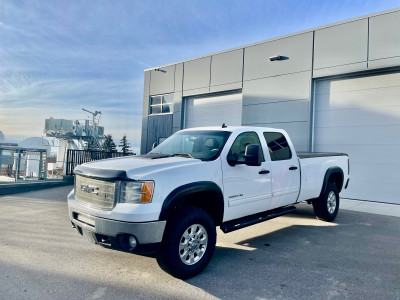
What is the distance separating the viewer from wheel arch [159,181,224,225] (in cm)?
361

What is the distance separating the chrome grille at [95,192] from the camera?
3.72 meters

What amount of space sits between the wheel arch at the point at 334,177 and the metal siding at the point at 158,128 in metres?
12.0

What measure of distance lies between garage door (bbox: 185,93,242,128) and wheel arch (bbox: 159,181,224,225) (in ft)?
36.1

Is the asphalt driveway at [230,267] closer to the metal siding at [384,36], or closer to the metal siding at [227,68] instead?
the metal siding at [384,36]

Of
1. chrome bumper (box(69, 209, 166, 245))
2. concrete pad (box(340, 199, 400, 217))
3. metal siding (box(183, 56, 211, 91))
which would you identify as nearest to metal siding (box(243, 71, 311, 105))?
metal siding (box(183, 56, 211, 91))

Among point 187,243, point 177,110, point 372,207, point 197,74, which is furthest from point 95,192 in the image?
point 177,110

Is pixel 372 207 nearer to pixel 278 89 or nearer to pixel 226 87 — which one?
pixel 278 89

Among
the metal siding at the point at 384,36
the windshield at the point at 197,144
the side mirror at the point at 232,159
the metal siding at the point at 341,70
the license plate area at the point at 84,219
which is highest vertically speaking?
the metal siding at the point at 384,36

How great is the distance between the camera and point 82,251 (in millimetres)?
4848

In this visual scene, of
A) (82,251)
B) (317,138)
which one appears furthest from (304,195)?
(317,138)

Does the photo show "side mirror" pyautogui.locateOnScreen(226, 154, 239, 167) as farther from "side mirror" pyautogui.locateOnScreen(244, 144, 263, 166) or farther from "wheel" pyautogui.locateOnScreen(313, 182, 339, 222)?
"wheel" pyautogui.locateOnScreen(313, 182, 339, 222)

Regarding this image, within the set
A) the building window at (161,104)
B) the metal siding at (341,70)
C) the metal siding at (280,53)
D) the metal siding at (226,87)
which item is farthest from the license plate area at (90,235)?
the building window at (161,104)

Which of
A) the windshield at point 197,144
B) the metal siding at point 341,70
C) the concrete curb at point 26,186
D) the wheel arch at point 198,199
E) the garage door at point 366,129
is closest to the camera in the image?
the wheel arch at point 198,199

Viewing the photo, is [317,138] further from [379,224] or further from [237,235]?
[237,235]
